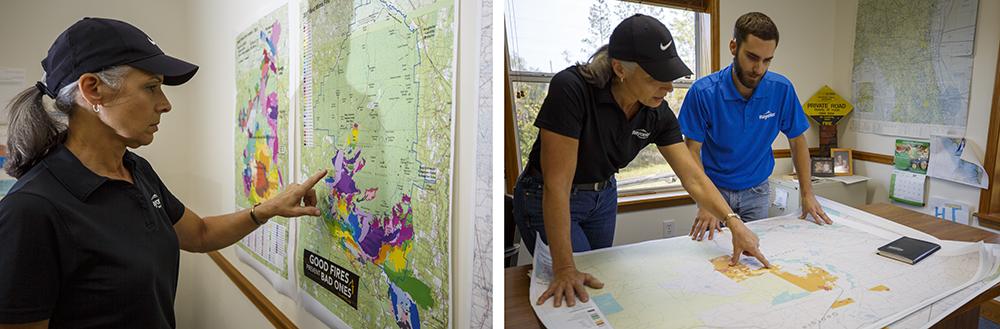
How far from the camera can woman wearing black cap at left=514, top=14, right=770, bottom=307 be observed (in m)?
0.43

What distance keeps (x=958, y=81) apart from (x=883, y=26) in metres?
0.07

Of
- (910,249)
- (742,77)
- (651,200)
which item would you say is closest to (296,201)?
(651,200)

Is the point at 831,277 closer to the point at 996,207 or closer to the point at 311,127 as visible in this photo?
the point at 996,207

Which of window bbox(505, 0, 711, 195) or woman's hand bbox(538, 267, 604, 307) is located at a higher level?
window bbox(505, 0, 711, 195)

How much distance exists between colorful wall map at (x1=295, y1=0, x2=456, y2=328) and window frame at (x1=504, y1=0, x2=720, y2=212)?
9cm

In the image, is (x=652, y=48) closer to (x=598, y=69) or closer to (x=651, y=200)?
(x=598, y=69)

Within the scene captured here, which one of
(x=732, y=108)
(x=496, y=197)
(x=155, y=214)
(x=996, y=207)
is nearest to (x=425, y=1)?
(x=496, y=197)

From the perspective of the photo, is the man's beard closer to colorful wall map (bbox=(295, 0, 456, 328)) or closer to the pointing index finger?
colorful wall map (bbox=(295, 0, 456, 328))

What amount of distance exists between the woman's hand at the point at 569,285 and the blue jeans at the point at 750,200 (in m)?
0.16

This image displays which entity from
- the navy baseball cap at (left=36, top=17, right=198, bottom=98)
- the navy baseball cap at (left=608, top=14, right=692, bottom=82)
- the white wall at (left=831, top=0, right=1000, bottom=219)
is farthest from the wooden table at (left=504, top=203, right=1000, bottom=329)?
the navy baseball cap at (left=36, top=17, right=198, bottom=98)

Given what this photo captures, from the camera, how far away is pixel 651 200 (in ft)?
1.62

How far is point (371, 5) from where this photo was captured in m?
0.62

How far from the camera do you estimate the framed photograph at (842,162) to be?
0.42 m

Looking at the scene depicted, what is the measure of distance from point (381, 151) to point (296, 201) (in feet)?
0.72
